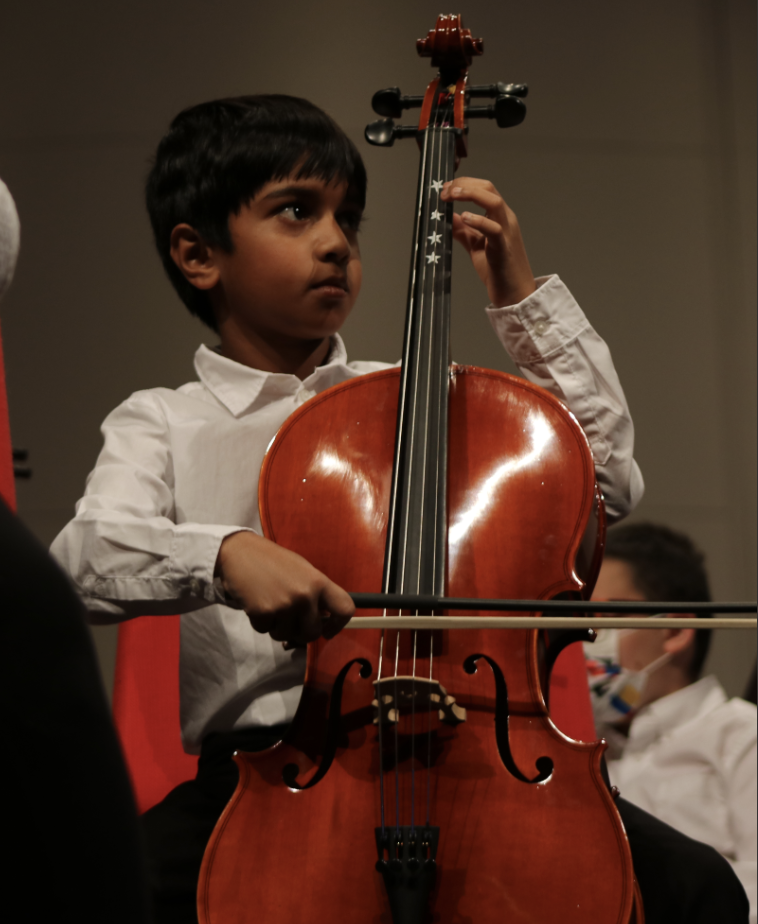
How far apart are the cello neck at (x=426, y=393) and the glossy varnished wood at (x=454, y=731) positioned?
0.02m

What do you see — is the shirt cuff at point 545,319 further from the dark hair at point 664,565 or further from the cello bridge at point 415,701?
the dark hair at point 664,565

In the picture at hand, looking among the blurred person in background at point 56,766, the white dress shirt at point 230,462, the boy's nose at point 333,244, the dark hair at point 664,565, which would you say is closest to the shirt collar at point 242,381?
the white dress shirt at point 230,462

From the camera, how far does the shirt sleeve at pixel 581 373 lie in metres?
0.82

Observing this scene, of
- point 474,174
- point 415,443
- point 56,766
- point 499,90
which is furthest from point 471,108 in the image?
point 56,766

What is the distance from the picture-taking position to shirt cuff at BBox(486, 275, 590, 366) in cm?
83

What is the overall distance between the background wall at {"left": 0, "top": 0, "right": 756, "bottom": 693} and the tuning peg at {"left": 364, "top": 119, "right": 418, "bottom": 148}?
242mm

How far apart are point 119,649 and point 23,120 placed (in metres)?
0.89

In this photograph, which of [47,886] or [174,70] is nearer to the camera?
[47,886]

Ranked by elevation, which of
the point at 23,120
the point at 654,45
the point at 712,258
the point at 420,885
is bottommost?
the point at 420,885

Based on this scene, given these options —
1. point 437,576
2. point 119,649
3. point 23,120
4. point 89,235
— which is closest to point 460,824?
point 437,576

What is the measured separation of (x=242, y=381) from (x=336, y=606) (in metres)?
0.39

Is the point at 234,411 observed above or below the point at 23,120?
below

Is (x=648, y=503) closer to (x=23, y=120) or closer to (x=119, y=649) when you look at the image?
(x=119, y=649)

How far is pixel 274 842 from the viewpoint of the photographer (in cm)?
55
